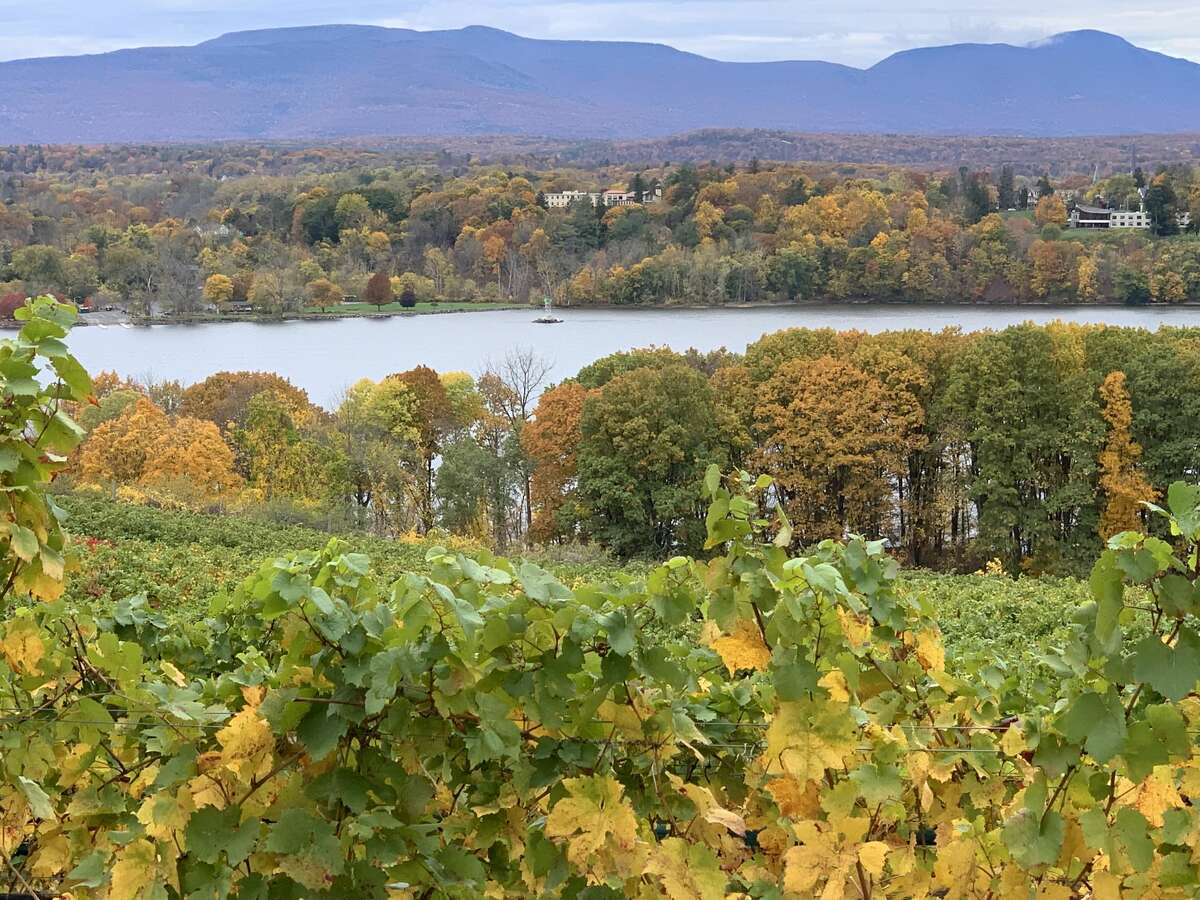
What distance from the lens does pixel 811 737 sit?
1984 millimetres

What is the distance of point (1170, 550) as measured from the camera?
1630 millimetres

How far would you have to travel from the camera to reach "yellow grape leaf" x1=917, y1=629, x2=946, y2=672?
7.77 ft

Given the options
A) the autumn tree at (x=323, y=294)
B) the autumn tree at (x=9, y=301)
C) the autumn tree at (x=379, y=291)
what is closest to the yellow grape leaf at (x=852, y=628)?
→ the autumn tree at (x=9, y=301)

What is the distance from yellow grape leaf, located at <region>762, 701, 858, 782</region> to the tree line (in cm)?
1959

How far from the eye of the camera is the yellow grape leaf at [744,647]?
206 cm

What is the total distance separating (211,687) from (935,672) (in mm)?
1393

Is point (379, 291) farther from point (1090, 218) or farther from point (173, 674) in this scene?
point (173, 674)

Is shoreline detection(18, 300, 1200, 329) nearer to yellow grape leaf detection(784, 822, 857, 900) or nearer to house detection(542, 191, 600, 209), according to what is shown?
house detection(542, 191, 600, 209)

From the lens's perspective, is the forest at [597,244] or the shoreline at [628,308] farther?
the forest at [597,244]

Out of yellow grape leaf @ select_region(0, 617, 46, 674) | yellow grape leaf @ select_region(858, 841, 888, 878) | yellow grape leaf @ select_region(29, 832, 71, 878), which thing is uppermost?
yellow grape leaf @ select_region(0, 617, 46, 674)

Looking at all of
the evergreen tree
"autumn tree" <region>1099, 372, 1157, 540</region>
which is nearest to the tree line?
"autumn tree" <region>1099, 372, 1157, 540</region>

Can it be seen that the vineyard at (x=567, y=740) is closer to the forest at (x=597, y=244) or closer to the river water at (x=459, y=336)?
the river water at (x=459, y=336)

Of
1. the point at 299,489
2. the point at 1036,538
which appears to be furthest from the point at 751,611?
the point at 299,489

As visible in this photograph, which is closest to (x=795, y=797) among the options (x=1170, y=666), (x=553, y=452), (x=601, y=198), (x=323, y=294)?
(x=1170, y=666)
